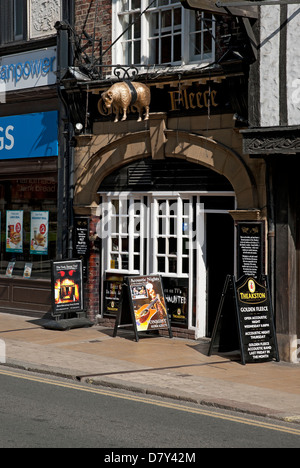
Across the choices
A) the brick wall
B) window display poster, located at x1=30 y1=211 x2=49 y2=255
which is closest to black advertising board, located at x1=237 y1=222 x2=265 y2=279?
the brick wall

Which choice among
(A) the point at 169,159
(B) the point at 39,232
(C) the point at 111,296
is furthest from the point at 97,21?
(C) the point at 111,296

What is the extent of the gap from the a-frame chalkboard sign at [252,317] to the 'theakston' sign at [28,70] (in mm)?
6896

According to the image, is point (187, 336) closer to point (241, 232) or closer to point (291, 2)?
point (241, 232)

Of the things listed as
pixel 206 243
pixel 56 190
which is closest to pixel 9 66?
pixel 56 190

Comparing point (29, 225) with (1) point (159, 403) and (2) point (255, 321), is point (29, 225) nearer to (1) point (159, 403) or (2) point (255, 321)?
(2) point (255, 321)

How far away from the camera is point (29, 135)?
57.9 feet

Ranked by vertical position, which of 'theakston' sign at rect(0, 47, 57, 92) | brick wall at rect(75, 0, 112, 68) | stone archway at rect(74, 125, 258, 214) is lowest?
stone archway at rect(74, 125, 258, 214)

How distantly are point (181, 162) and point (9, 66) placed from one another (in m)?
5.50

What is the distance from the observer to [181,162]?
49.4ft

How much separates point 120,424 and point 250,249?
19.2 feet

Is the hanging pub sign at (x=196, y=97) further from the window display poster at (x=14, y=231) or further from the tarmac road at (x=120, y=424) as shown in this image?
the tarmac road at (x=120, y=424)

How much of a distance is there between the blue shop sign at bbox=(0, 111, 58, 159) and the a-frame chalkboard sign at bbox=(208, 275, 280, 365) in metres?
6.17

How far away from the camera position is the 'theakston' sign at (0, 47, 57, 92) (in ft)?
56.6

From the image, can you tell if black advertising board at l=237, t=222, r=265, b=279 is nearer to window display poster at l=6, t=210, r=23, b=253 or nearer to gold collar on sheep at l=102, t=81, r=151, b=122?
gold collar on sheep at l=102, t=81, r=151, b=122
